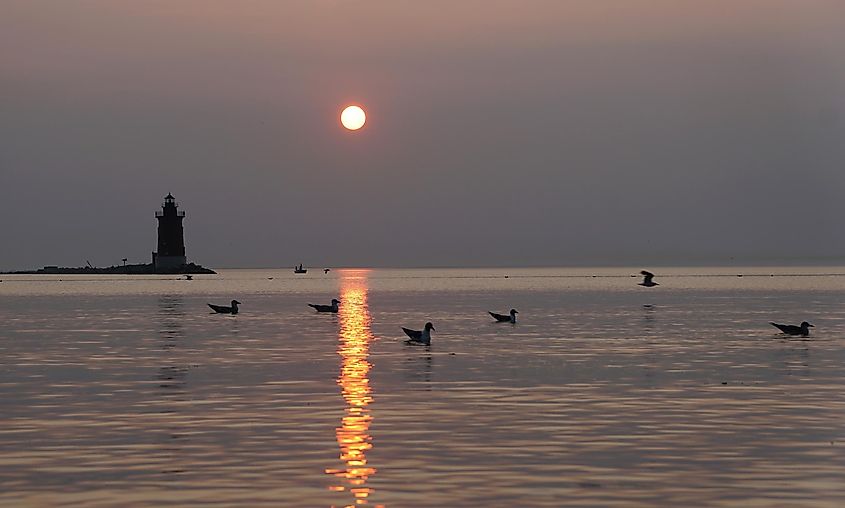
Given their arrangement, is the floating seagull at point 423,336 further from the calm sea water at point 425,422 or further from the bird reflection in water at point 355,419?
the bird reflection in water at point 355,419

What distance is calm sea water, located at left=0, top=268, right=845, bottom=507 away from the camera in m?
20.5

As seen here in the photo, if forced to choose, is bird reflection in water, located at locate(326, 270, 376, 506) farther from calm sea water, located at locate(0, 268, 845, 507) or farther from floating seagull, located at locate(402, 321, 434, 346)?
floating seagull, located at locate(402, 321, 434, 346)

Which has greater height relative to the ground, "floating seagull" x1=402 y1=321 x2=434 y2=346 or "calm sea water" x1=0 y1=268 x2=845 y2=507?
"floating seagull" x1=402 y1=321 x2=434 y2=346

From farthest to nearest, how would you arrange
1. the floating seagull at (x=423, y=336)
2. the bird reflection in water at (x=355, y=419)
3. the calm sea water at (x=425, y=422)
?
the floating seagull at (x=423, y=336)
the bird reflection in water at (x=355, y=419)
the calm sea water at (x=425, y=422)

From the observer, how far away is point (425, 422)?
28.5 metres

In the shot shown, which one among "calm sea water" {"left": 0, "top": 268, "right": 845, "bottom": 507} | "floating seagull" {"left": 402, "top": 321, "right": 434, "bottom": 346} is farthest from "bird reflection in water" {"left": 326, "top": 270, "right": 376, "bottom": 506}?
"floating seagull" {"left": 402, "top": 321, "right": 434, "bottom": 346}

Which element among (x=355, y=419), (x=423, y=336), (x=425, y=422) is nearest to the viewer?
(x=425, y=422)

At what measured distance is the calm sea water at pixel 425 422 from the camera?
20.5 meters

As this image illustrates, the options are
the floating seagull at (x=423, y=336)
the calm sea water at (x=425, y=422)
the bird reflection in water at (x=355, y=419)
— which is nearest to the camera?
the calm sea water at (x=425, y=422)

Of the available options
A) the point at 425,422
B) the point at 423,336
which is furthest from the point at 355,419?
the point at 423,336

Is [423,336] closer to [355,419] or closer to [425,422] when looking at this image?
[355,419]

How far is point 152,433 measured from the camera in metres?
27.0

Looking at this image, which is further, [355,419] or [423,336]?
[423,336]

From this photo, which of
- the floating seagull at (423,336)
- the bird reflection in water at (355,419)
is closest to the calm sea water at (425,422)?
the bird reflection in water at (355,419)
